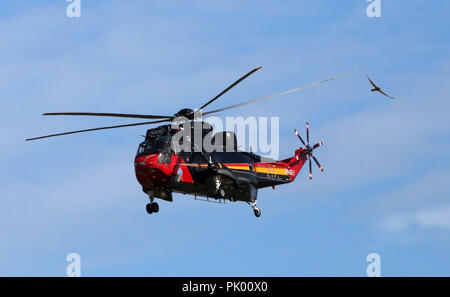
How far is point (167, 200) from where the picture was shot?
65.9m

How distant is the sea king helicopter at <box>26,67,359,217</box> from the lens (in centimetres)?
6381

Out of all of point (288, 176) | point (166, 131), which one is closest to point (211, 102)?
point (166, 131)

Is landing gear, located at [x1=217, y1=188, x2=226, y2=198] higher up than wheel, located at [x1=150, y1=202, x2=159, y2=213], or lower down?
higher up

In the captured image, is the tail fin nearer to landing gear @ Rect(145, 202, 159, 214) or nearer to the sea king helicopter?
the sea king helicopter

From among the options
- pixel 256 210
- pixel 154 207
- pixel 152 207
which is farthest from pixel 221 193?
pixel 152 207

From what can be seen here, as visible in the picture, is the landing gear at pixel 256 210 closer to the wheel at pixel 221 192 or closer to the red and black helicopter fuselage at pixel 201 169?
the red and black helicopter fuselage at pixel 201 169

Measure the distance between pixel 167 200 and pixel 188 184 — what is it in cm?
182

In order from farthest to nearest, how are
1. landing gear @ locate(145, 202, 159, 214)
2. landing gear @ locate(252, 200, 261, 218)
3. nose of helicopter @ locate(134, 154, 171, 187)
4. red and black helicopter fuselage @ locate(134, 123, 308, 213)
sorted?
Result: landing gear @ locate(252, 200, 261, 218), landing gear @ locate(145, 202, 159, 214), red and black helicopter fuselage @ locate(134, 123, 308, 213), nose of helicopter @ locate(134, 154, 171, 187)

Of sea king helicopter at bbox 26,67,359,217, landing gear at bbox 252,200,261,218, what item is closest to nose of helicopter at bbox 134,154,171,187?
sea king helicopter at bbox 26,67,359,217

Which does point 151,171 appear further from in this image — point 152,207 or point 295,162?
point 295,162

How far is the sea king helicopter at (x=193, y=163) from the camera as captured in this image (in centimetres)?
6381

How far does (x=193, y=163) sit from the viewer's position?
6606cm

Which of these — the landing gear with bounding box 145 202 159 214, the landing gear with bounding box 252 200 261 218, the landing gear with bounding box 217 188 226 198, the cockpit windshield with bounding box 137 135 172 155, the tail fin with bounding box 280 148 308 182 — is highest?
the tail fin with bounding box 280 148 308 182
